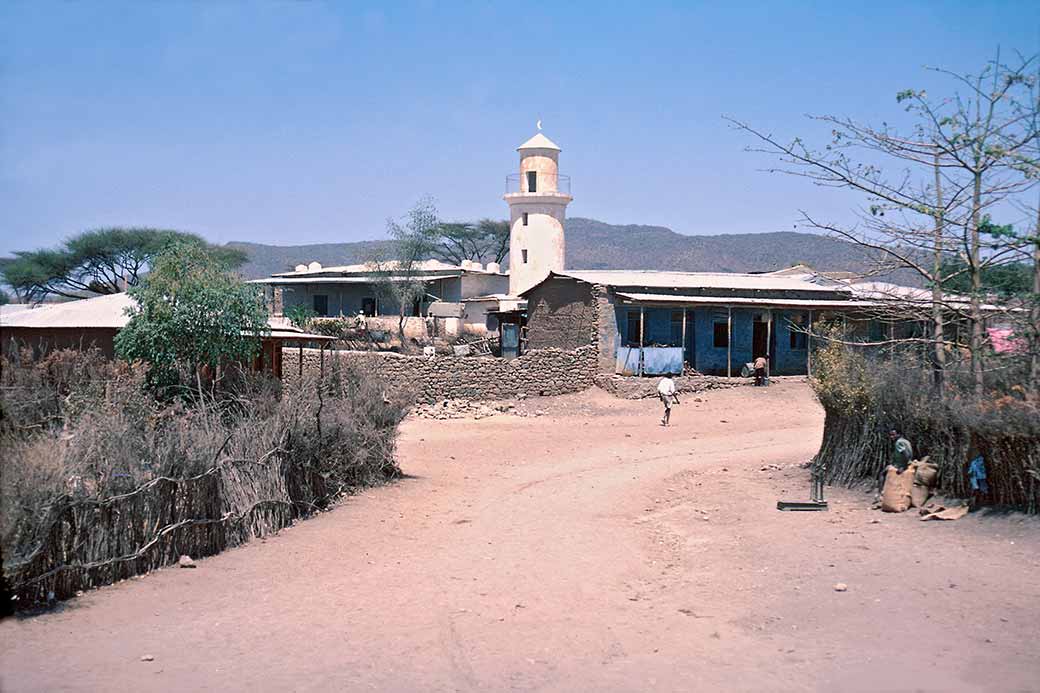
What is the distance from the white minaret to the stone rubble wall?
50.6 ft

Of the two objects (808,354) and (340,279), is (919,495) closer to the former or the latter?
(808,354)

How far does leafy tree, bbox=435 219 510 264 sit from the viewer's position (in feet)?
240

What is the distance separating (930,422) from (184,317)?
11.2 meters

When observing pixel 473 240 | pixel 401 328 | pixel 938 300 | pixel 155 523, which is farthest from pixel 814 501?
pixel 473 240

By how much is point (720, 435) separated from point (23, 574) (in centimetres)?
1578

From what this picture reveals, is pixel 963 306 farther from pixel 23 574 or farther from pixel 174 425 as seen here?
pixel 23 574

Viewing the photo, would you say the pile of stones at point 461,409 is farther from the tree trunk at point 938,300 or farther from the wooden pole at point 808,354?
the tree trunk at point 938,300

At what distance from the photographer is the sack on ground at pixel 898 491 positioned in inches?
464

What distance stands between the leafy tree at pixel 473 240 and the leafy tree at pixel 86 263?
2250cm

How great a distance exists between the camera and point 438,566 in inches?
416

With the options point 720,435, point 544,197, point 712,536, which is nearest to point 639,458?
A: point 720,435

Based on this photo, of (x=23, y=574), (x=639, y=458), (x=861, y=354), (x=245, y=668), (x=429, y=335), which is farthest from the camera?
(x=429, y=335)

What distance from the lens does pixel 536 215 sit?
4369 centimetres

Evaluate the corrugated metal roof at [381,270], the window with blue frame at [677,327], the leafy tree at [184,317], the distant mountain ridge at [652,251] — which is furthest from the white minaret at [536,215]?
the distant mountain ridge at [652,251]
